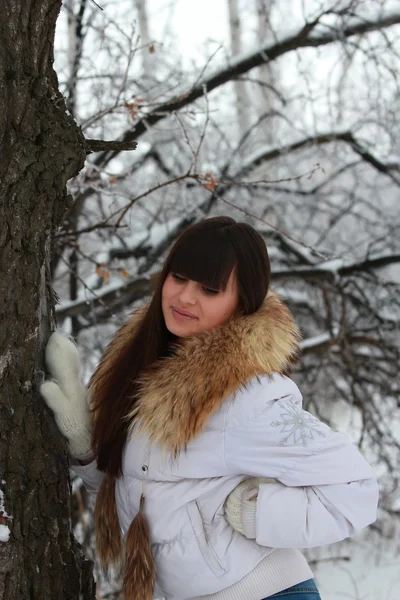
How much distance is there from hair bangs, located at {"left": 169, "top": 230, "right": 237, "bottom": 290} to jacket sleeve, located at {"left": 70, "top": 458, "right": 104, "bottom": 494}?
0.59m

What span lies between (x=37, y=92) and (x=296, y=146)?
3051mm

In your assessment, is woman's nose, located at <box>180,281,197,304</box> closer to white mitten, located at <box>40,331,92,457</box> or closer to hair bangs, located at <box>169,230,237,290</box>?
hair bangs, located at <box>169,230,237,290</box>

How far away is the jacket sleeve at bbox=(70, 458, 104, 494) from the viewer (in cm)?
178

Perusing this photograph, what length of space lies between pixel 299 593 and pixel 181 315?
736 millimetres

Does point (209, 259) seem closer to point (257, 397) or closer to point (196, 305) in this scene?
point (196, 305)

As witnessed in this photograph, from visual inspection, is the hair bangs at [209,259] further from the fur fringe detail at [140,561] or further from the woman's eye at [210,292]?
the fur fringe detail at [140,561]

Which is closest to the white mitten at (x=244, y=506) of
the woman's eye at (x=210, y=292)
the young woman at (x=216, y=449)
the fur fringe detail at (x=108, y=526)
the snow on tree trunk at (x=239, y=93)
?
the young woman at (x=216, y=449)

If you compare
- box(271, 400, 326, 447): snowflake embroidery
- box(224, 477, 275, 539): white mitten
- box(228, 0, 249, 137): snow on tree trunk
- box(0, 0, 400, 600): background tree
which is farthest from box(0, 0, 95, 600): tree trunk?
box(228, 0, 249, 137): snow on tree trunk

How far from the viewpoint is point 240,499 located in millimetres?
1521

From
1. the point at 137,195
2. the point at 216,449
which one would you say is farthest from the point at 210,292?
the point at 137,195

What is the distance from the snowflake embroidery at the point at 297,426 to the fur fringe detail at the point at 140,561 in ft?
1.32

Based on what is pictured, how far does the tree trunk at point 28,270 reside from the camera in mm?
1375

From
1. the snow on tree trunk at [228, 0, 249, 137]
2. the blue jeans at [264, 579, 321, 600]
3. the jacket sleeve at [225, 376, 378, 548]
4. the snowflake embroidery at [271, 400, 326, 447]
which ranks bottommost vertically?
the blue jeans at [264, 579, 321, 600]

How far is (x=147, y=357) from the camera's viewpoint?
179 centimetres
